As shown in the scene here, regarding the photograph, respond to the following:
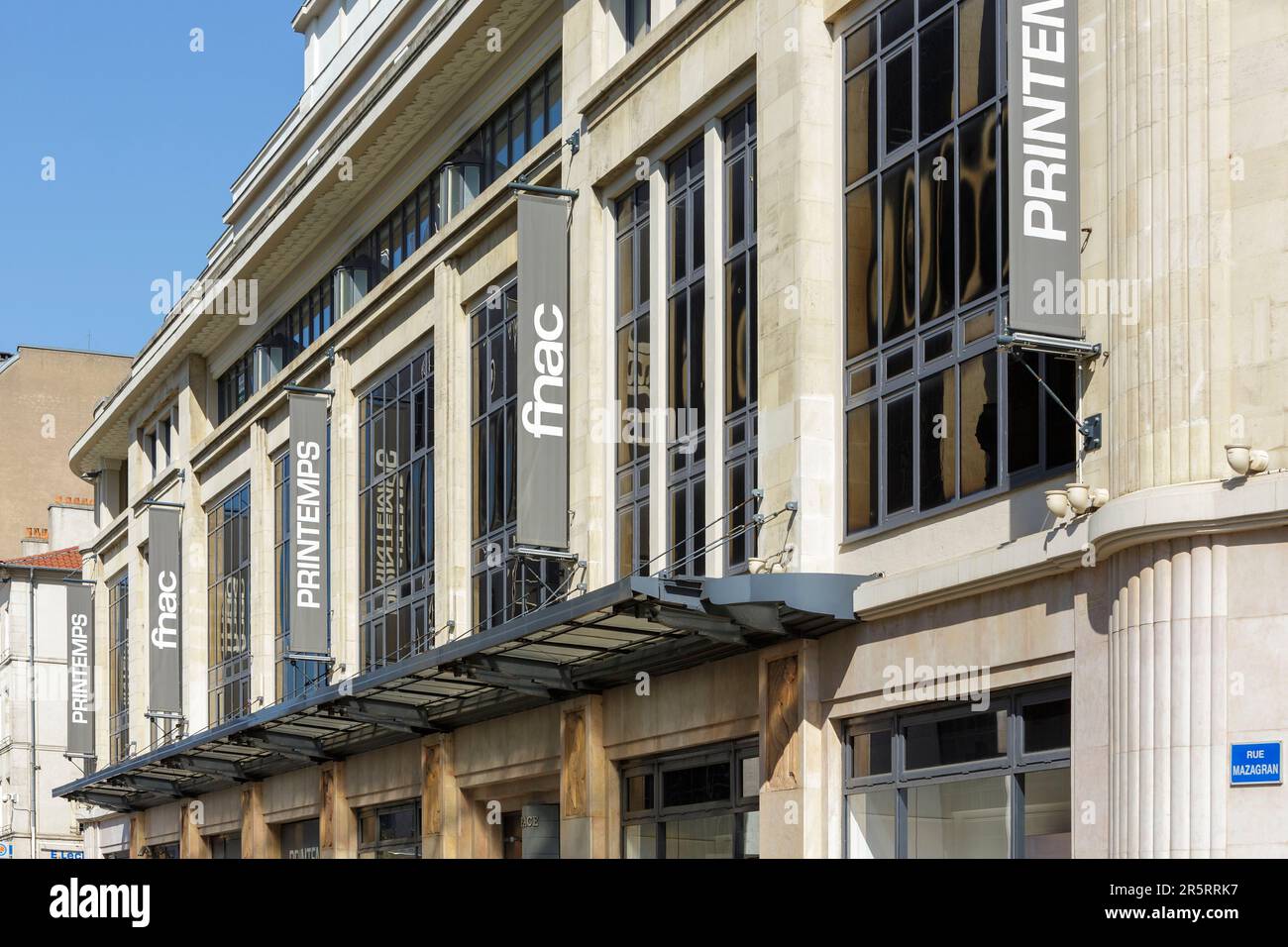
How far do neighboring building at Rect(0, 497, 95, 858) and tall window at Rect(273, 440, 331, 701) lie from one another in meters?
33.4

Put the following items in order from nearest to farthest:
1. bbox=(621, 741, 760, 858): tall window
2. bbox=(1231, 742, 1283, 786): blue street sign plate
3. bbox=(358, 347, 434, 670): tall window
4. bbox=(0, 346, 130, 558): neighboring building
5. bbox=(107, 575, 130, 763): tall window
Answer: bbox=(1231, 742, 1283, 786): blue street sign plate, bbox=(621, 741, 760, 858): tall window, bbox=(358, 347, 434, 670): tall window, bbox=(107, 575, 130, 763): tall window, bbox=(0, 346, 130, 558): neighboring building

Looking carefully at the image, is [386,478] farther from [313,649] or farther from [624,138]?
[624,138]

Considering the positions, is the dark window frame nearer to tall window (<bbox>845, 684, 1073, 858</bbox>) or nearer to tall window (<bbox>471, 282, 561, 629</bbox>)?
tall window (<bbox>471, 282, 561, 629</bbox>)

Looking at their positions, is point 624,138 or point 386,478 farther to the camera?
point 386,478

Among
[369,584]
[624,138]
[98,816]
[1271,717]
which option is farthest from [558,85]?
[98,816]

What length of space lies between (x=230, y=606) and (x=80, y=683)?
578 inches

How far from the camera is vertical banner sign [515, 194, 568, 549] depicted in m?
29.1

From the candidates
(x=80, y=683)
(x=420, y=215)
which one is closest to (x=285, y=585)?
(x=420, y=215)

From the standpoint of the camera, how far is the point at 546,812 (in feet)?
102

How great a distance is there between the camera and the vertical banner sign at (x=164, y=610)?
166 feet

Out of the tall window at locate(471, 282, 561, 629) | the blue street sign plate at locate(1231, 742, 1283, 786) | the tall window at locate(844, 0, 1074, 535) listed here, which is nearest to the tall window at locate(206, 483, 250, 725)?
the tall window at locate(471, 282, 561, 629)

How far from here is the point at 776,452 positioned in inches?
931
